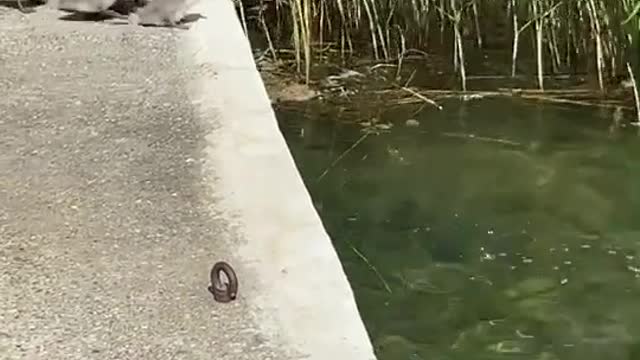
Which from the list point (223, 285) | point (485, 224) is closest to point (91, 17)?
point (485, 224)

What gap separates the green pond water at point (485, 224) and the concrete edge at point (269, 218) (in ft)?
1.99

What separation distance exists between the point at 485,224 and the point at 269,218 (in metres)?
1.39

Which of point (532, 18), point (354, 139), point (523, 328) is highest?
point (532, 18)

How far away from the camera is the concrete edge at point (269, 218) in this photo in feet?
6.47

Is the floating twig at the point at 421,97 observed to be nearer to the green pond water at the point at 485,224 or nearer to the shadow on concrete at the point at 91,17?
the green pond water at the point at 485,224

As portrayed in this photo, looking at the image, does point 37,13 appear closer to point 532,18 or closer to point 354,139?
point 354,139

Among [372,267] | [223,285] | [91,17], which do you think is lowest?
[372,267]

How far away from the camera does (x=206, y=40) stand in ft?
11.0

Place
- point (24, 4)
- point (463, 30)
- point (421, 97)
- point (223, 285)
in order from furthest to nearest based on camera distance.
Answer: point (463, 30) → point (421, 97) → point (24, 4) → point (223, 285)

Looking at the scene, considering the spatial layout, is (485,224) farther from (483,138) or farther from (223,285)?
(223,285)

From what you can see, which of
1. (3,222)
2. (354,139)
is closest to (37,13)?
(354,139)

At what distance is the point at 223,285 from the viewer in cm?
209

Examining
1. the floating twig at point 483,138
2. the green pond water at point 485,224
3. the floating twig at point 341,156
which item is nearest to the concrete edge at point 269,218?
the green pond water at point 485,224

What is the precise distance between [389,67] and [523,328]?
223 cm
